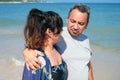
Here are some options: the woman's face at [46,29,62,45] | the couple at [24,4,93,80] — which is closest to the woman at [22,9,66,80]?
the woman's face at [46,29,62,45]

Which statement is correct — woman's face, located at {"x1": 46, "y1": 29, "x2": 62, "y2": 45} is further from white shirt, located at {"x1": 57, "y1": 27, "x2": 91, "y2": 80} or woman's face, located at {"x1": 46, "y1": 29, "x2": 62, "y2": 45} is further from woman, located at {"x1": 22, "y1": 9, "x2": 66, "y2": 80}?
white shirt, located at {"x1": 57, "y1": 27, "x2": 91, "y2": 80}

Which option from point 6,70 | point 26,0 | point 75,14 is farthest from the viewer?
point 26,0

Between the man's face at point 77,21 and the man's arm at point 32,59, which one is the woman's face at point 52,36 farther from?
the man's face at point 77,21

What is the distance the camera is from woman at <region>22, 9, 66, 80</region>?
7.74 ft

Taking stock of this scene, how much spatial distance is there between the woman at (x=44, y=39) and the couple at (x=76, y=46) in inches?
7.8

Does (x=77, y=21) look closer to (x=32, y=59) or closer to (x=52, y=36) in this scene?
(x=52, y=36)

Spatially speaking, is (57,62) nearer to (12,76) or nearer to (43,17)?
(43,17)

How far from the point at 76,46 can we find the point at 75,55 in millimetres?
83

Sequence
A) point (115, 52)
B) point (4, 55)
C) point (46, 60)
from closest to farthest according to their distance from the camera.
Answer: point (46, 60)
point (4, 55)
point (115, 52)

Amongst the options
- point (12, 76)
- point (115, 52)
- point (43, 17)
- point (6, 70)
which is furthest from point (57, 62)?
point (115, 52)

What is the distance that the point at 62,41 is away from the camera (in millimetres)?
2803

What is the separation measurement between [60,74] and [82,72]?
377mm

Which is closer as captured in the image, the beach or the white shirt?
the white shirt

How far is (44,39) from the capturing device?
2434mm
